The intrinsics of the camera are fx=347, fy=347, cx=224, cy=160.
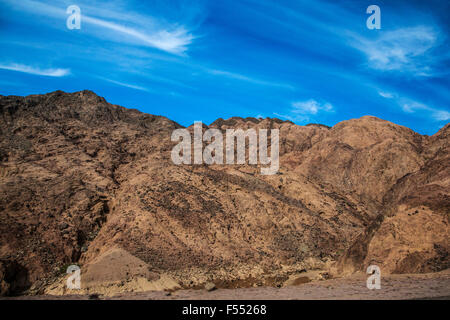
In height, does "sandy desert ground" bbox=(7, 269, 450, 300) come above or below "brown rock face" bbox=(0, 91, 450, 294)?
below

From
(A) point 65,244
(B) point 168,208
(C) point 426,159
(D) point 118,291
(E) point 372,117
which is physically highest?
(E) point 372,117

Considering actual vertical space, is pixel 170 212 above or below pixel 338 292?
above

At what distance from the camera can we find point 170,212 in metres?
25.0

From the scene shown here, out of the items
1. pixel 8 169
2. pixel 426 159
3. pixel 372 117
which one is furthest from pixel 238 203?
pixel 372 117

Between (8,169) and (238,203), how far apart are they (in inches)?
727

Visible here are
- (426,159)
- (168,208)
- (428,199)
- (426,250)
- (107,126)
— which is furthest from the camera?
(426,159)

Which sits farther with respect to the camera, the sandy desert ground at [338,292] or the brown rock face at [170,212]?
the brown rock face at [170,212]

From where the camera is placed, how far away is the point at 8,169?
27.4m

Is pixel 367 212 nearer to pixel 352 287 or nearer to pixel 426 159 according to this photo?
pixel 426 159

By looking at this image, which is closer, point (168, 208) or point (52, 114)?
point (168, 208)

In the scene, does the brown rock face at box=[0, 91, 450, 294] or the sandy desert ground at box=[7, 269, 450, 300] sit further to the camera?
the brown rock face at box=[0, 91, 450, 294]

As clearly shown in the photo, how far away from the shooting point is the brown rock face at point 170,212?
19.4 meters

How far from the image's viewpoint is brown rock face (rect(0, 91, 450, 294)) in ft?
63.6

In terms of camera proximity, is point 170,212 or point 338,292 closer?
point 338,292
